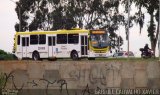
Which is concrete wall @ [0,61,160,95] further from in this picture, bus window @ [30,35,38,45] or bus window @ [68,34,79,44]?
bus window @ [30,35,38,45]

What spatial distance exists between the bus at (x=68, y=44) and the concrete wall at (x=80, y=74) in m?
10.0

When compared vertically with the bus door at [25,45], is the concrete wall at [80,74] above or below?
below

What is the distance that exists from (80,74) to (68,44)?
1179 centimetres

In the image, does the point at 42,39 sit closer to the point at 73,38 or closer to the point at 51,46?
the point at 51,46

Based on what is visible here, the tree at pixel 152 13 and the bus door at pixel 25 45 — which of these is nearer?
the bus door at pixel 25 45

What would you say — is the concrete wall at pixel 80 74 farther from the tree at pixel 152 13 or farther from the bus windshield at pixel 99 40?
the tree at pixel 152 13

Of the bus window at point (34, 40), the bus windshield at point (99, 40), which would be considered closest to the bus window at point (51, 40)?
the bus window at point (34, 40)

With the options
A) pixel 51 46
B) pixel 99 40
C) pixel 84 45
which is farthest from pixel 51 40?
pixel 99 40

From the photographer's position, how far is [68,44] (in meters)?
39.6

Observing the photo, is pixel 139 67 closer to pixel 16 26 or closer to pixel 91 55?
pixel 91 55

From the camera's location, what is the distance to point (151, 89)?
27.1m

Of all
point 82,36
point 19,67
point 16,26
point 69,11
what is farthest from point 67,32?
point 16,26

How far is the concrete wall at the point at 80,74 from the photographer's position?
27172mm

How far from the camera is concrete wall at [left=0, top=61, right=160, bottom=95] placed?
2717cm
